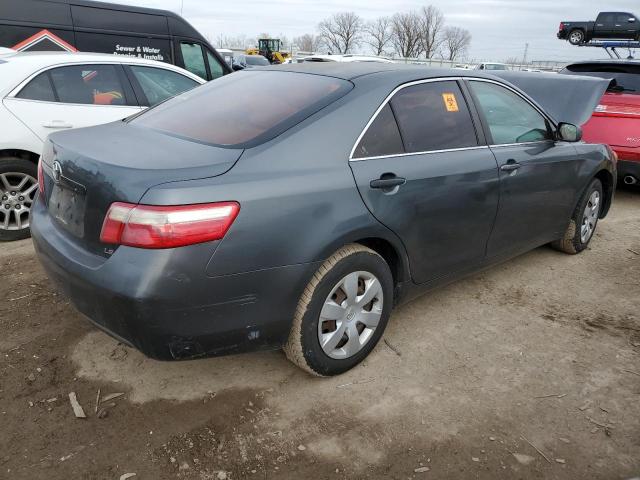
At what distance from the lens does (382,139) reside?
2.70 metres

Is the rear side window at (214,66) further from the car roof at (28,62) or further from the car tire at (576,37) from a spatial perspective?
the car tire at (576,37)

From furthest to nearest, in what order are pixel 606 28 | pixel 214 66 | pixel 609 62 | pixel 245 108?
pixel 606 28, pixel 214 66, pixel 609 62, pixel 245 108

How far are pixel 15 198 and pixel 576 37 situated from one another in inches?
590

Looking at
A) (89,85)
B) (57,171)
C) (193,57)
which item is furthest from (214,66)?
(57,171)

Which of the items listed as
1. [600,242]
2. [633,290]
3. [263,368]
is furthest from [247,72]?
[600,242]

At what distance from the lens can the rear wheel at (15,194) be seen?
4410 mm

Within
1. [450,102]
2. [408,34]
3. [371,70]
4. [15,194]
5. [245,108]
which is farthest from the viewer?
[408,34]

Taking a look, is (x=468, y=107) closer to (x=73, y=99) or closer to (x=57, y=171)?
(x=57, y=171)

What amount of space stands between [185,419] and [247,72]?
2147 millimetres

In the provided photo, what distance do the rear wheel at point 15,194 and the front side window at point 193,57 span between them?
4.05m

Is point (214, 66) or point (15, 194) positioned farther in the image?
point (214, 66)

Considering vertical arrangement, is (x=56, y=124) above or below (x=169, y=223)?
below

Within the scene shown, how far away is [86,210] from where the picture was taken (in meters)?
2.24

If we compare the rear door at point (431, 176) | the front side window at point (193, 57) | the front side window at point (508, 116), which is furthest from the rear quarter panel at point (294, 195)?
the front side window at point (193, 57)
